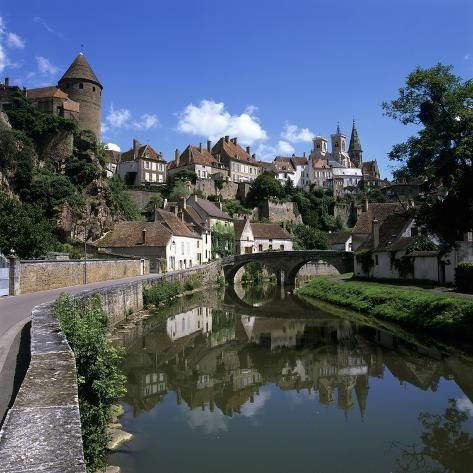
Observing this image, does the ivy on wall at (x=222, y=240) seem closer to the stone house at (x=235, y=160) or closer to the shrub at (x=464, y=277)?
the stone house at (x=235, y=160)

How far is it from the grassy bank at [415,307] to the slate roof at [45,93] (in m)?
41.3

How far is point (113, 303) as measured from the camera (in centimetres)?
2419

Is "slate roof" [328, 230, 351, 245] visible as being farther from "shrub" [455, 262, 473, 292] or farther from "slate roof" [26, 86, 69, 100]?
"shrub" [455, 262, 473, 292]

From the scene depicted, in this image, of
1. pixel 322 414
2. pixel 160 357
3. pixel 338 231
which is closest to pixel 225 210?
pixel 338 231

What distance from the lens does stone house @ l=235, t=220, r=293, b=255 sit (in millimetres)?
72375

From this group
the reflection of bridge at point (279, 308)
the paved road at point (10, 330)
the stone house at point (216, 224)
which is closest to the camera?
the paved road at point (10, 330)

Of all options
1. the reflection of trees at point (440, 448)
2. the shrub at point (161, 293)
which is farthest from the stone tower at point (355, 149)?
the reflection of trees at point (440, 448)

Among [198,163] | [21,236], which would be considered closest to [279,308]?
[21,236]

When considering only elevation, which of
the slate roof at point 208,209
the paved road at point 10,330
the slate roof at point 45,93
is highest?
the slate roof at point 45,93

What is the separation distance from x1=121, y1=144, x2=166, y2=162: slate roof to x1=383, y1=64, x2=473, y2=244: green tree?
63.5 metres

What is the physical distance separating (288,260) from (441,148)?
39.3m

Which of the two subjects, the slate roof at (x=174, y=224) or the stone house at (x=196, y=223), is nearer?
the slate roof at (x=174, y=224)

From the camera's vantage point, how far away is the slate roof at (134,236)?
48188 millimetres

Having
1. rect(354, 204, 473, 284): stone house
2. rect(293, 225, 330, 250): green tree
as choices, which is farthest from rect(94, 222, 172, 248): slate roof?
rect(293, 225, 330, 250): green tree
